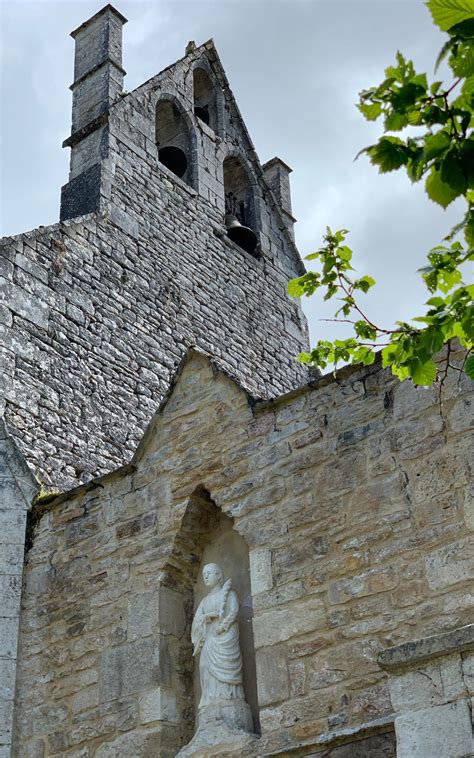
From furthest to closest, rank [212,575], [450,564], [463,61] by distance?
1. [212,575]
2. [450,564]
3. [463,61]

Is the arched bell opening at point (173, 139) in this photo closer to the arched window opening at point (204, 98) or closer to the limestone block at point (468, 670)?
the arched window opening at point (204, 98)

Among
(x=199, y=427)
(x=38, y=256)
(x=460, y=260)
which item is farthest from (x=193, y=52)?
(x=460, y=260)

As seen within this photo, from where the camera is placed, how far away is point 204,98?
13188 mm

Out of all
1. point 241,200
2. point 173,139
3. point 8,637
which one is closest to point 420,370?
point 8,637

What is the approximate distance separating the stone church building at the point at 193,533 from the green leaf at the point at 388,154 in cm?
161

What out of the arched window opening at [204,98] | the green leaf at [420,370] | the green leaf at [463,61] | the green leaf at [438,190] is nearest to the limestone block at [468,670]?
the green leaf at [420,370]

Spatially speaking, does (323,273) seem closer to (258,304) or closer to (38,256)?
(38,256)

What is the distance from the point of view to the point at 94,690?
6.46 meters

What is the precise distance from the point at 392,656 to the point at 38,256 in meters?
5.52

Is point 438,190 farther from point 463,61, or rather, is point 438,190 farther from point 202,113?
point 202,113

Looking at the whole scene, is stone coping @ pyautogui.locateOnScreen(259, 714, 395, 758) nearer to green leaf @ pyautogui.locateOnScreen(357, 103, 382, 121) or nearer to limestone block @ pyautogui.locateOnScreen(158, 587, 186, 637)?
limestone block @ pyautogui.locateOnScreen(158, 587, 186, 637)

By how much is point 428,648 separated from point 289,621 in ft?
6.03

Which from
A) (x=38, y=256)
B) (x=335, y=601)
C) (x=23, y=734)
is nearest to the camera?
(x=335, y=601)

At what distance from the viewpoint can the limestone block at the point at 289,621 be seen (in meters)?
5.64
